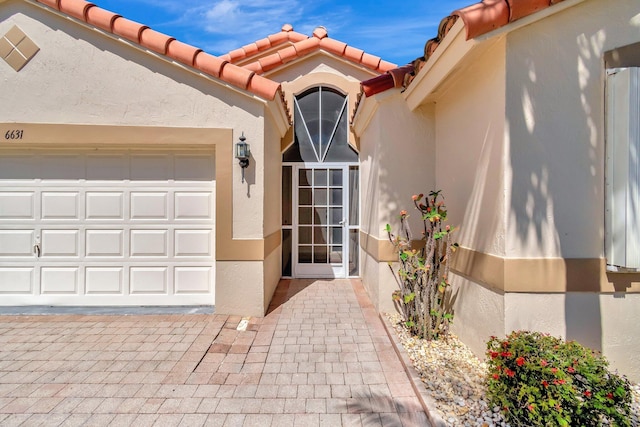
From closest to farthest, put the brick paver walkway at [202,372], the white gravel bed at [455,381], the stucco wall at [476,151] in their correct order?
the white gravel bed at [455,381]
the brick paver walkway at [202,372]
the stucco wall at [476,151]

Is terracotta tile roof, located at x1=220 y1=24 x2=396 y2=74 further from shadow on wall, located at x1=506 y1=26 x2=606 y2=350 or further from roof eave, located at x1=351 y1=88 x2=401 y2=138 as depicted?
shadow on wall, located at x1=506 y1=26 x2=606 y2=350

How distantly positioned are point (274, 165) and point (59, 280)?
4.80 metres

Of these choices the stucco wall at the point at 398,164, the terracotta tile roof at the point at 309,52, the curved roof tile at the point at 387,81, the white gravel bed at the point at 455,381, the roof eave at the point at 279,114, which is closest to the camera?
the white gravel bed at the point at 455,381

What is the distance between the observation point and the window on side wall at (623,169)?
3.54 metres

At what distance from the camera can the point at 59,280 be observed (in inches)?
244

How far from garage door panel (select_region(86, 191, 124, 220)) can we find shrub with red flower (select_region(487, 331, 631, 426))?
6480mm

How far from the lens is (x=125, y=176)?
20.3ft

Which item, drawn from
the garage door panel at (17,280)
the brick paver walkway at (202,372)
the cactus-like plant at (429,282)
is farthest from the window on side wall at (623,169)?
the garage door panel at (17,280)

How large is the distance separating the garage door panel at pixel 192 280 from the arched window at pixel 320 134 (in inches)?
157

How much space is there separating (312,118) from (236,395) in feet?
24.1

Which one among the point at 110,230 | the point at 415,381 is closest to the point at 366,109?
the point at 415,381

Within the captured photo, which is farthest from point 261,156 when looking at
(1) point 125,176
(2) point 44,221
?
(2) point 44,221

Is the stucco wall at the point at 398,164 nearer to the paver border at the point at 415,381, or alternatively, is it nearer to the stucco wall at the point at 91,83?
the paver border at the point at 415,381

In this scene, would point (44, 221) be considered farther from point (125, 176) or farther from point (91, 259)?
point (125, 176)
